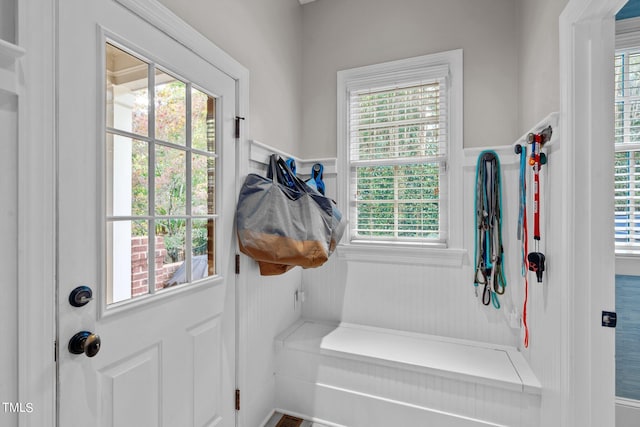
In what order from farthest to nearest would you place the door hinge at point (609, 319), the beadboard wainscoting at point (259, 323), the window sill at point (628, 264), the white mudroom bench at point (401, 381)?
the window sill at point (628, 264) < the beadboard wainscoting at point (259, 323) < the white mudroom bench at point (401, 381) < the door hinge at point (609, 319)

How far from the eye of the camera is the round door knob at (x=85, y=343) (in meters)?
0.89

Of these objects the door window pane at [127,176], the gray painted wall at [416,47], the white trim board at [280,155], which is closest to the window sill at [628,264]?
the gray painted wall at [416,47]

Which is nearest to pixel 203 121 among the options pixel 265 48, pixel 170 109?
pixel 170 109

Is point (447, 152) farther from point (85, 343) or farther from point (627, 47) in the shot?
point (85, 343)

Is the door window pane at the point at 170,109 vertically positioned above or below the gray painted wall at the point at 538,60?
below

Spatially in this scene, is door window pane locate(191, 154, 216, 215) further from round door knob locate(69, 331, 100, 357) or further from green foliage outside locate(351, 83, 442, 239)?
green foliage outside locate(351, 83, 442, 239)

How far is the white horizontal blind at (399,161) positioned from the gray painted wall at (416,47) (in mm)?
194

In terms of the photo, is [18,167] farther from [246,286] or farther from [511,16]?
[511,16]

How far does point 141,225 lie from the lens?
1138 mm

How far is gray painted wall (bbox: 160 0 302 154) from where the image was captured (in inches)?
58.2

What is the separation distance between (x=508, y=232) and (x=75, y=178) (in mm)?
2241

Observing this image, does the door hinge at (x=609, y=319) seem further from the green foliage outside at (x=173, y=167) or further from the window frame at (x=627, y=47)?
the green foliage outside at (x=173, y=167)

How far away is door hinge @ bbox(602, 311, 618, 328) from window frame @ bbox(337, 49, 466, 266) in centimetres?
90

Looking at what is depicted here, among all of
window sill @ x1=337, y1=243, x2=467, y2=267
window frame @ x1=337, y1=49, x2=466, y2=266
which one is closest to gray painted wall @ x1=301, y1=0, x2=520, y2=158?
window frame @ x1=337, y1=49, x2=466, y2=266
